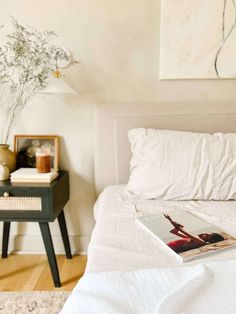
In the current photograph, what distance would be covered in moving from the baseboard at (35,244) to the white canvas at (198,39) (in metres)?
1.34

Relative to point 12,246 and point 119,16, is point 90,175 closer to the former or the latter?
point 12,246

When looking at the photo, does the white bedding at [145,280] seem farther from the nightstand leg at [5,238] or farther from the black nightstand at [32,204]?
the nightstand leg at [5,238]

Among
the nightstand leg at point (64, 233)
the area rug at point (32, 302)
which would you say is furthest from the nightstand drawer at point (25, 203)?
the area rug at point (32, 302)

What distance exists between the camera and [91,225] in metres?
2.22

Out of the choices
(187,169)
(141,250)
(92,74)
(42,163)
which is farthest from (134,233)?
(92,74)

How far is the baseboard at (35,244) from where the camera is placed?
222cm

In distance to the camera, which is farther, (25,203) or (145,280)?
(25,203)

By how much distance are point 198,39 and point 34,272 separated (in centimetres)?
191

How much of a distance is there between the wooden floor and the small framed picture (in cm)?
68

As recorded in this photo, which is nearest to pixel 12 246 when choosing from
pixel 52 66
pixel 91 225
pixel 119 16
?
pixel 91 225

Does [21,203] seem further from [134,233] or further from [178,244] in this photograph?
[178,244]

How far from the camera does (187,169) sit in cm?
168

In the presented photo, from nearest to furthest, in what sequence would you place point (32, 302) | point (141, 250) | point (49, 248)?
point (141, 250)
point (32, 302)
point (49, 248)

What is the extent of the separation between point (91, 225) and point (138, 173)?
692mm
